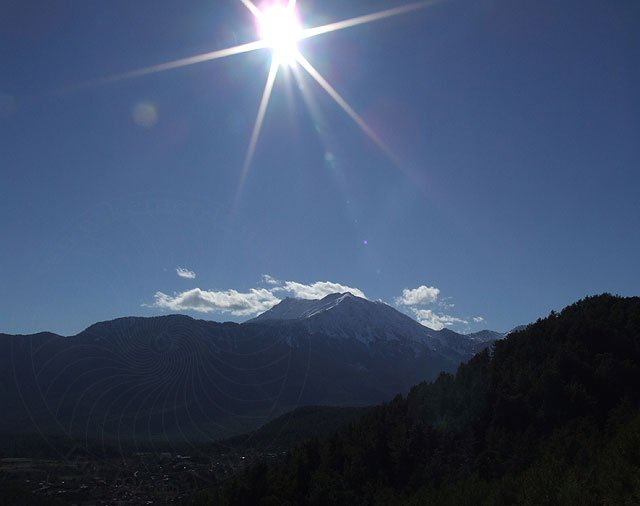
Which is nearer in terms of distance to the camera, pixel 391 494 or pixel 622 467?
pixel 622 467

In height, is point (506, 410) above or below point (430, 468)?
above

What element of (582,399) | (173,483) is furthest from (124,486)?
(582,399)

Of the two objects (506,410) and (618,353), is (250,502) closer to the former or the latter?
(506,410)

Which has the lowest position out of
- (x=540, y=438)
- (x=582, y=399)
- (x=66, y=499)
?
(x=66, y=499)

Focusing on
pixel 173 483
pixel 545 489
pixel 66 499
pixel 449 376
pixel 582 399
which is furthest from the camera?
pixel 173 483

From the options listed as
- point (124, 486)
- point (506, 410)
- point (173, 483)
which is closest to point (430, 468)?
point (506, 410)

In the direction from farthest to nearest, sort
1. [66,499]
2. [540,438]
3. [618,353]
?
[66,499] < [618,353] < [540,438]

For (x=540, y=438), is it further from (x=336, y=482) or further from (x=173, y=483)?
(x=173, y=483)
